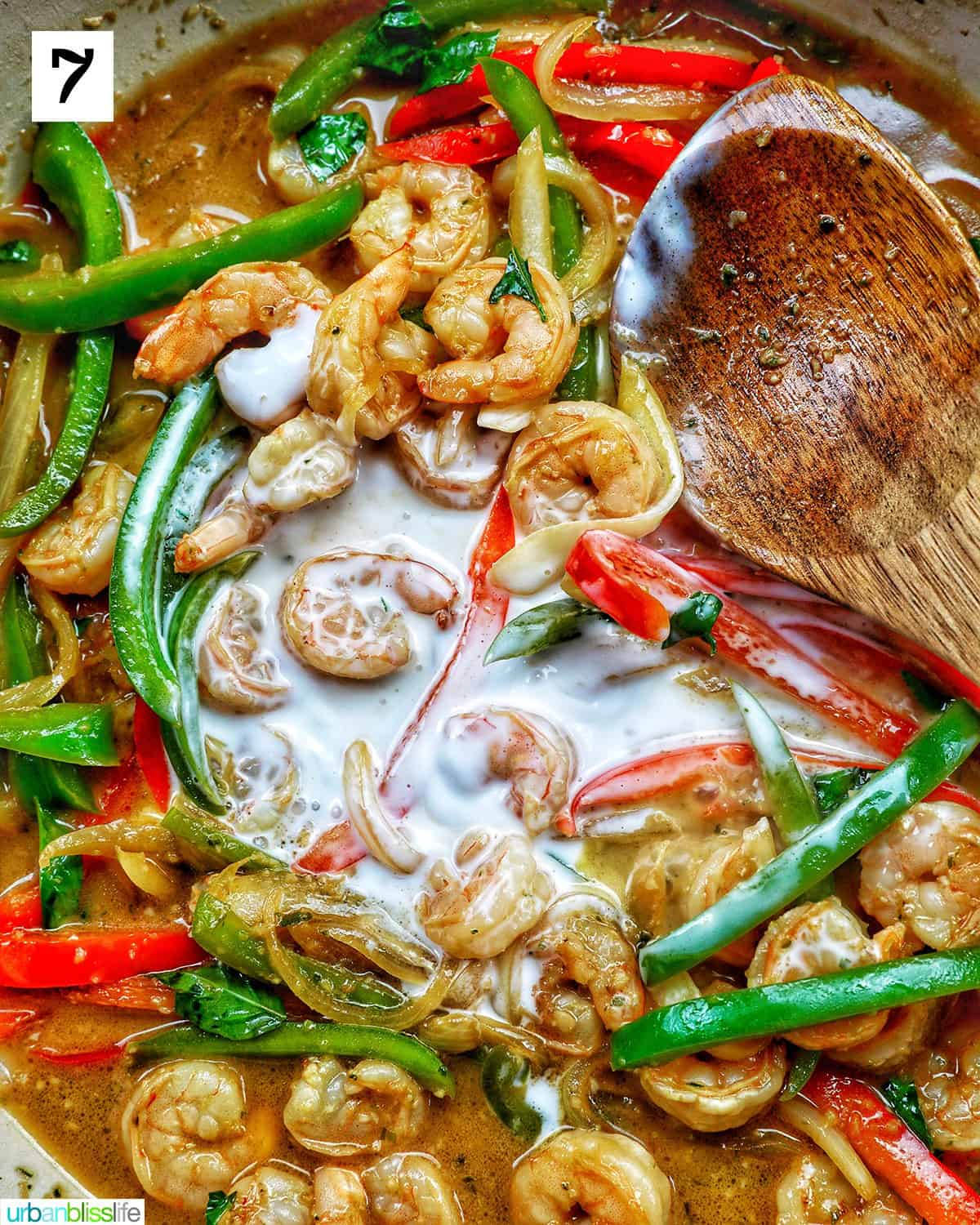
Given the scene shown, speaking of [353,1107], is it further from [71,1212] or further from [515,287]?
[515,287]

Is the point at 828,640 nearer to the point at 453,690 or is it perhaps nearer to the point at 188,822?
the point at 453,690

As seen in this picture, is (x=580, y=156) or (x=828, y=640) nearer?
(x=828, y=640)

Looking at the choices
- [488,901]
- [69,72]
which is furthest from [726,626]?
[69,72]

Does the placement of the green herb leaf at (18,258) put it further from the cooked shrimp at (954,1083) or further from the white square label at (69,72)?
the cooked shrimp at (954,1083)

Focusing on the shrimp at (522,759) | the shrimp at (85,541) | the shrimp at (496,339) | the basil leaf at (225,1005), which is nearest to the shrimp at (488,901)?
the shrimp at (522,759)

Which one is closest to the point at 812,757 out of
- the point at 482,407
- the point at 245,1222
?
the point at 482,407
